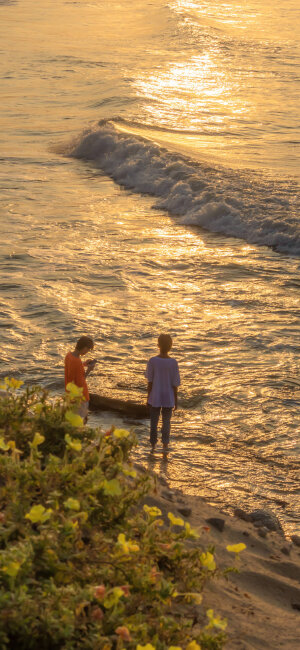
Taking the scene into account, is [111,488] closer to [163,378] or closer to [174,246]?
[163,378]

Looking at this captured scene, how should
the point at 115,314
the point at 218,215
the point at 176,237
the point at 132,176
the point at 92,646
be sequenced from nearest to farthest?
the point at 92,646, the point at 115,314, the point at 176,237, the point at 218,215, the point at 132,176

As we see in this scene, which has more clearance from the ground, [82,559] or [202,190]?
[202,190]

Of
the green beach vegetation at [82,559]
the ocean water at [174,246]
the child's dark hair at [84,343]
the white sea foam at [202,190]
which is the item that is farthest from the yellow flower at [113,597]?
the white sea foam at [202,190]

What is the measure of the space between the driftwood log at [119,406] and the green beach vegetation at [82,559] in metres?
4.82

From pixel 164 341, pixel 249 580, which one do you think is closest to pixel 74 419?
pixel 249 580

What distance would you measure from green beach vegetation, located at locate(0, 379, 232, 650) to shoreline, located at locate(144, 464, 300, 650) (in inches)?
12.4

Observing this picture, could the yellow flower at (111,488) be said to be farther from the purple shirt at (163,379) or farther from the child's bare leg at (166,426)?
the child's bare leg at (166,426)

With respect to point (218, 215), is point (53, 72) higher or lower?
higher

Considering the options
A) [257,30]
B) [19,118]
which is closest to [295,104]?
[19,118]

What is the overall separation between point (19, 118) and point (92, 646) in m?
27.5

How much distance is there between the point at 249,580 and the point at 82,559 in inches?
94.2

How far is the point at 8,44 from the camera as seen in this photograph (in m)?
47.3

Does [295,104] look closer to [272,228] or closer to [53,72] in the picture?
[53,72]

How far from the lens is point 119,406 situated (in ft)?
29.1
